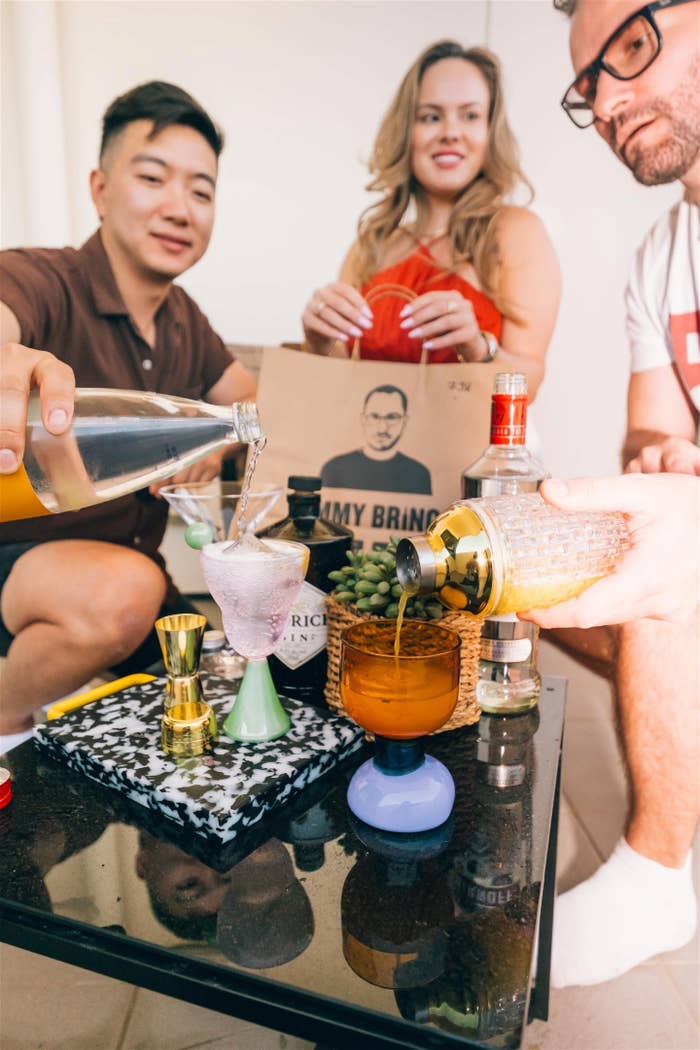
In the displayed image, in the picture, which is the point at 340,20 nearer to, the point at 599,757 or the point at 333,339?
the point at 333,339

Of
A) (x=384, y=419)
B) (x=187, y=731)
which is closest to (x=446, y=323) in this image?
(x=384, y=419)

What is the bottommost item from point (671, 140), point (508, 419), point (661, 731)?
point (661, 731)

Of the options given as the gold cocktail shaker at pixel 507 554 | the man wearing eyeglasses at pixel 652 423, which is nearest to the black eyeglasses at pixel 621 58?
the man wearing eyeglasses at pixel 652 423

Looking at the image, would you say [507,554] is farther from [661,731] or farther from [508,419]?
[661,731]

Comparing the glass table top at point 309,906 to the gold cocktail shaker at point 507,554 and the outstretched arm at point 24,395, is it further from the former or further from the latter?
the outstretched arm at point 24,395

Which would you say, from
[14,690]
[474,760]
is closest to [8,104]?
[14,690]

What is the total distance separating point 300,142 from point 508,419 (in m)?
0.68

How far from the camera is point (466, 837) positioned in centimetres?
62

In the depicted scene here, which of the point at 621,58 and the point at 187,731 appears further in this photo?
the point at 621,58

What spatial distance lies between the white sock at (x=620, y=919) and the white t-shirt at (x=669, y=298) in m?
0.69

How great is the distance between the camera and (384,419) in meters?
1.09

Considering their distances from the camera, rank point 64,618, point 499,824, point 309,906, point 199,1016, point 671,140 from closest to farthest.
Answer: point 309,906
point 499,824
point 199,1016
point 671,140
point 64,618

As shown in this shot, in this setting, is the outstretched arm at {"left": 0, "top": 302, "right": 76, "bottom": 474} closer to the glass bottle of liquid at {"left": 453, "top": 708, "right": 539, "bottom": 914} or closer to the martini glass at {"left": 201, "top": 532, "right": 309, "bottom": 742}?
the martini glass at {"left": 201, "top": 532, "right": 309, "bottom": 742}

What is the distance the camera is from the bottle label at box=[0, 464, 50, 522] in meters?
0.74
